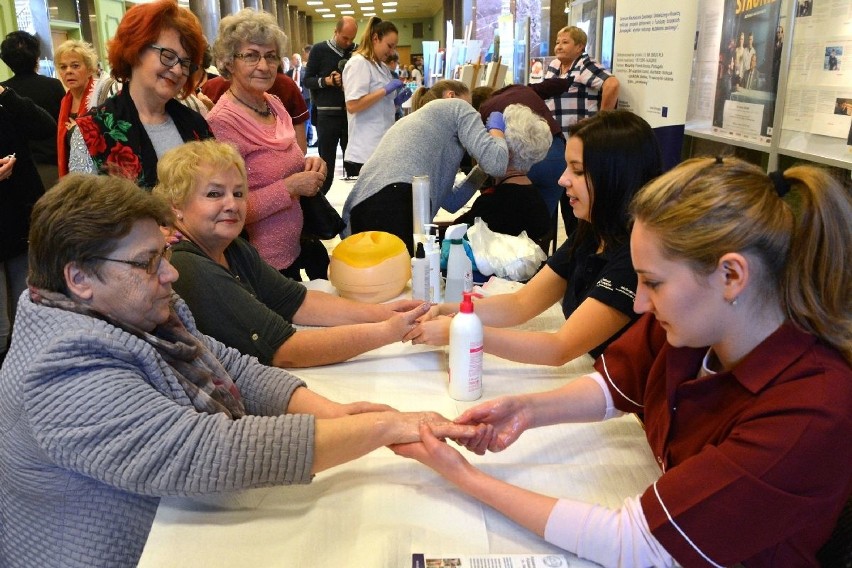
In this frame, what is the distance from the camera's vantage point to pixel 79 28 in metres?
9.55

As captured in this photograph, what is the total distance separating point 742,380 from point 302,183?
1.77 meters

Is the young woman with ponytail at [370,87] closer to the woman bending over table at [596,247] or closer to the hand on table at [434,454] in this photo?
the woman bending over table at [596,247]

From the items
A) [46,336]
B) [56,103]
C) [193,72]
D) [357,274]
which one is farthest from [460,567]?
[56,103]

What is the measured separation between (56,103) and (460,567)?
4247 mm

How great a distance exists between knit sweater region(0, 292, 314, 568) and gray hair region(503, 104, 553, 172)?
2.16m

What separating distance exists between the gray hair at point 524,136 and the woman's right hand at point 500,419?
1.89 metres

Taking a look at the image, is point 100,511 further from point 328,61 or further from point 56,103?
point 328,61

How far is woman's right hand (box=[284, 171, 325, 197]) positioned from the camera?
93.7 inches

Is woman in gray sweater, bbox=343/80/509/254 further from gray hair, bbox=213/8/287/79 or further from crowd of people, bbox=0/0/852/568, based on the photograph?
crowd of people, bbox=0/0/852/568

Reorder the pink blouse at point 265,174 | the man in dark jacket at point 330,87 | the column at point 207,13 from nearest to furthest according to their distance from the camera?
the pink blouse at point 265,174 < the man in dark jacket at point 330,87 < the column at point 207,13

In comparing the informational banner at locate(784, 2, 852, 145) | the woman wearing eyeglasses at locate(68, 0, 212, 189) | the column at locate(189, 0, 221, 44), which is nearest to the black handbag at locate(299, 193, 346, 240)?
the woman wearing eyeglasses at locate(68, 0, 212, 189)

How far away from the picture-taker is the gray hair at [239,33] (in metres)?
2.50

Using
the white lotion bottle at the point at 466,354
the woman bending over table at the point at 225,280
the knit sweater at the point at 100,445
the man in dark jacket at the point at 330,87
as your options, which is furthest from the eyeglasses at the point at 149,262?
the man in dark jacket at the point at 330,87

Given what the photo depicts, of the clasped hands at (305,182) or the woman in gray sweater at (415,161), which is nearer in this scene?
the clasped hands at (305,182)
